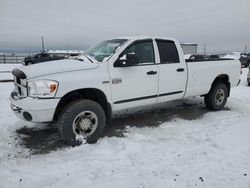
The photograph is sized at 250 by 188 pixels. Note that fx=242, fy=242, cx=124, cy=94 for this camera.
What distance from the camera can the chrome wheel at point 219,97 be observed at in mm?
6727

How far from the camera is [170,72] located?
543 centimetres

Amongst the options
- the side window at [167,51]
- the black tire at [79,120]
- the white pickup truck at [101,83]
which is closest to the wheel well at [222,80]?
the white pickup truck at [101,83]

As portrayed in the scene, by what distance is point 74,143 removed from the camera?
13.7 feet

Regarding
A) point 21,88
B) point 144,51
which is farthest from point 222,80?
point 21,88

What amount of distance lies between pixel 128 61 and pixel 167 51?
1388 mm

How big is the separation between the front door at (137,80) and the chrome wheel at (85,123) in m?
0.55

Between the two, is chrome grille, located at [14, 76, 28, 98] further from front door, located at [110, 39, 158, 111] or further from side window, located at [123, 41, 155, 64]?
side window, located at [123, 41, 155, 64]

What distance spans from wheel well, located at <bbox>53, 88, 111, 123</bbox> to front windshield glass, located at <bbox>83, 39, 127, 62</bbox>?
0.69 metres

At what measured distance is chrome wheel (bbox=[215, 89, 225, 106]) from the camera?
6.73 m

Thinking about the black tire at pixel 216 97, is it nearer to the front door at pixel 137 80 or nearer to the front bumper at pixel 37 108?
the front door at pixel 137 80

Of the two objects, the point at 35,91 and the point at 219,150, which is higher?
the point at 35,91

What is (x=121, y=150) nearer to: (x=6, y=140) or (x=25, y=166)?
(x=25, y=166)

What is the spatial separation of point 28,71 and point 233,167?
3590 millimetres

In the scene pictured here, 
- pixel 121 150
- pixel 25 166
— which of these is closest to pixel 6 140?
pixel 25 166
